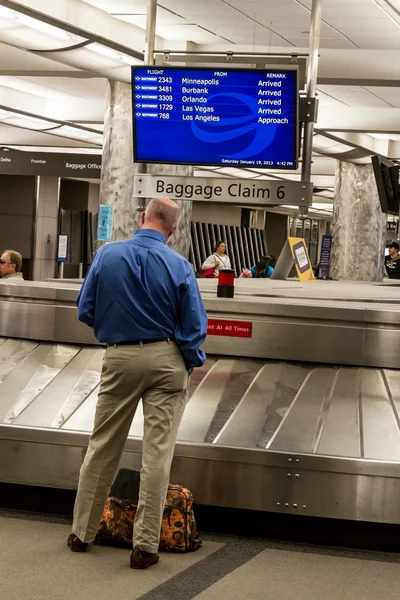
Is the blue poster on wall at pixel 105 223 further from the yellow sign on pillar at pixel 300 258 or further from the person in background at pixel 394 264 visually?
the person in background at pixel 394 264

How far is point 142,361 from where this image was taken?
4254mm

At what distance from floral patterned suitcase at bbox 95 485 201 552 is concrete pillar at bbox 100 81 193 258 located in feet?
26.7

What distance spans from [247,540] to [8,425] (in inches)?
57.6

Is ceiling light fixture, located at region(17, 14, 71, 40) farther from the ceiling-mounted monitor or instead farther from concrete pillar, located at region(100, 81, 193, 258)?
the ceiling-mounted monitor

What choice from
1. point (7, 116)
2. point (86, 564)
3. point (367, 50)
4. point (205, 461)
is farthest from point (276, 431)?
point (7, 116)

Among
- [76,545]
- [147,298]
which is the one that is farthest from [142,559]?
[147,298]

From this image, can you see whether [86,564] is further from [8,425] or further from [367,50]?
[367,50]

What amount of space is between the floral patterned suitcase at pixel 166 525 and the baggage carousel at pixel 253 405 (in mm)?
365

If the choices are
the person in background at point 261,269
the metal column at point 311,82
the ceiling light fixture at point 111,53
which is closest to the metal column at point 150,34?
the metal column at point 311,82

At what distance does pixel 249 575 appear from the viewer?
4.20 meters

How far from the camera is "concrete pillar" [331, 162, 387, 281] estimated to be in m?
20.4

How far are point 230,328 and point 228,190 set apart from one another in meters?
2.34

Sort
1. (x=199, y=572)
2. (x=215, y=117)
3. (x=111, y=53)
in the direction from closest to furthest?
(x=199, y=572) → (x=215, y=117) → (x=111, y=53)

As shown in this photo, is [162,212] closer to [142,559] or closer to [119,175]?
[142,559]
